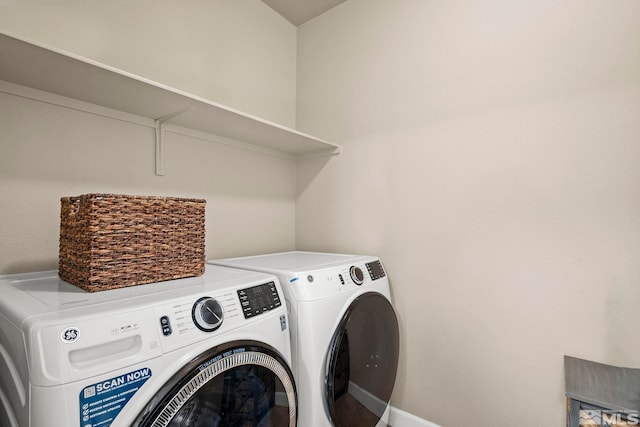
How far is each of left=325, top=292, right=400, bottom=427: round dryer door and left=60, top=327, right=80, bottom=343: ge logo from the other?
82 centimetres

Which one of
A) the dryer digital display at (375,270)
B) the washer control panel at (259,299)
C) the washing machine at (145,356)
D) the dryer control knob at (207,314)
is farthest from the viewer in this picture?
the dryer digital display at (375,270)

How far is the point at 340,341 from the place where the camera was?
125 cm

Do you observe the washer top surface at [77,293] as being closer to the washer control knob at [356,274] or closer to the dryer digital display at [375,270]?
the washer control knob at [356,274]

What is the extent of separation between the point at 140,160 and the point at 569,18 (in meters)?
1.94

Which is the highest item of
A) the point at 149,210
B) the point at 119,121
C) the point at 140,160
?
the point at 119,121

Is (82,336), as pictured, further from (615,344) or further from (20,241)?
(615,344)

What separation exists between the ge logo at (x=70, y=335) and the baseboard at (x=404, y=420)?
1646 millimetres

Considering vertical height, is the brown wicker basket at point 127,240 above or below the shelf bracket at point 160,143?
below

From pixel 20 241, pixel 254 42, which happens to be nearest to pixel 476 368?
pixel 20 241

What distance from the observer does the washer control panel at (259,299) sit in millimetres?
979

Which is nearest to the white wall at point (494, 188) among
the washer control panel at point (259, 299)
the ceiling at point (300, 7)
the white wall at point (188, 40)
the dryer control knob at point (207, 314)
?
the ceiling at point (300, 7)

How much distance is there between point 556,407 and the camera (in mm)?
1288

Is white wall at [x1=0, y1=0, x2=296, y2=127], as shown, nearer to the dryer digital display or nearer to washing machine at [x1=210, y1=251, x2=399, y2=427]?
washing machine at [x1=210, y1=251, x2=399, y2=427]

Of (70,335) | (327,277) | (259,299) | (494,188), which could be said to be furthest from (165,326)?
(494,188)
